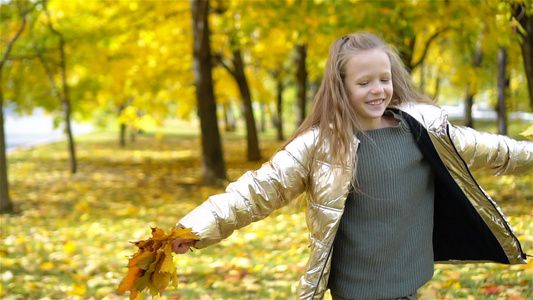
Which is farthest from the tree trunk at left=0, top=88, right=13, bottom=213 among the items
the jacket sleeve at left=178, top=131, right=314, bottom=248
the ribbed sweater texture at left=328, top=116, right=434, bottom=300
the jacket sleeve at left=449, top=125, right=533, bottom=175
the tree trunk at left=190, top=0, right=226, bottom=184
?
the jacket sleeve at left=449, top=125, right=533, bottom=175

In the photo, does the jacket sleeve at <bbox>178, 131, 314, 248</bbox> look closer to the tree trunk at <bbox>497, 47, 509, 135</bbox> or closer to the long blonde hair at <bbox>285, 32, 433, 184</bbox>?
the long blonde hair at <bbox>285, 32, 433, 184</bbox>

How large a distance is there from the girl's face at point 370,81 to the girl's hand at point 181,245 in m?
0.93

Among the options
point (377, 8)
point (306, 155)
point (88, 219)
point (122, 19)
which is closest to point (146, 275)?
point (306, 155)

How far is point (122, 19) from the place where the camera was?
12.5 meters

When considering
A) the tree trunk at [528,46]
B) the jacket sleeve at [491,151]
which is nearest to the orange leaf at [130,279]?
the jacket sleeve at [491,151]

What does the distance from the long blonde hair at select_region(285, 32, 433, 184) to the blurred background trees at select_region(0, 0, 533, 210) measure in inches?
95.6

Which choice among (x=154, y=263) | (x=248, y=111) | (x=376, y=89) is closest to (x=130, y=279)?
(x=154, y=263)

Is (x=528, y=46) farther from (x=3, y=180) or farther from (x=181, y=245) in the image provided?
(x=3, y=180)

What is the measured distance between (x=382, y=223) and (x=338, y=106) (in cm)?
54

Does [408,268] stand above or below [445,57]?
below

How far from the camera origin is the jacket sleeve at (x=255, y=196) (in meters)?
2.26

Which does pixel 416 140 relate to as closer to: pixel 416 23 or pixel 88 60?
pixel 416 23

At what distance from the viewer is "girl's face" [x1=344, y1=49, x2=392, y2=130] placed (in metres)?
2.34

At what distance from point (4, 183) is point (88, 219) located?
4.88 ft
